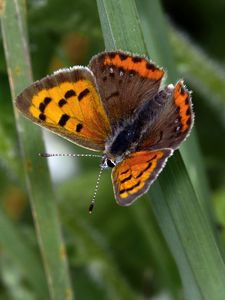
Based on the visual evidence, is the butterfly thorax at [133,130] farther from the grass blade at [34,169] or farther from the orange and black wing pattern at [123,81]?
the grass blade at [34,169]

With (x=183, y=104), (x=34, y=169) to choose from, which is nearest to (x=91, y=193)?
(x=34, y=169)

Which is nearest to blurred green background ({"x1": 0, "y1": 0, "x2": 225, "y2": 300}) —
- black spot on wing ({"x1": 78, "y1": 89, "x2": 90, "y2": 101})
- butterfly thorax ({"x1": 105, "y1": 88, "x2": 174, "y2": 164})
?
Answer: butterfly thorax ({"x1": 105, "y1": 88, "x2": 174, "y2": 164})

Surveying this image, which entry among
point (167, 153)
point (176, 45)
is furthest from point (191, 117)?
point (176, 45)

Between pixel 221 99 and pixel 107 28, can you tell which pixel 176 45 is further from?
pixel 107 28

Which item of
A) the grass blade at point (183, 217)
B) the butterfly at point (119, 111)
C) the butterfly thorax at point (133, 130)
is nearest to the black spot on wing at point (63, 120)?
the butterfly at point (119, 111)

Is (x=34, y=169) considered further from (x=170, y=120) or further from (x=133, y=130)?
(x=170, y=120)

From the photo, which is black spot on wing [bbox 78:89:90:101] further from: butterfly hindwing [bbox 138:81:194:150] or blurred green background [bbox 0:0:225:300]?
blurred green background [bbox 0:0:225:300]
